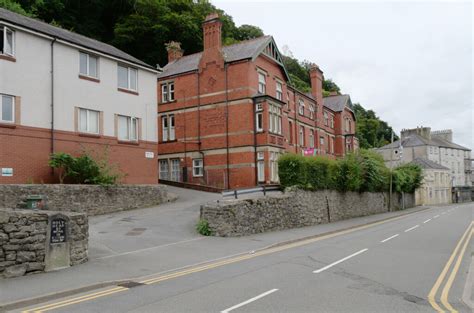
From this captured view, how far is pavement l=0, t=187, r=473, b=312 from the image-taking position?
7.80 meters

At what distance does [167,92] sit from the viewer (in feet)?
128

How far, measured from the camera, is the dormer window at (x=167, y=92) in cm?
3872

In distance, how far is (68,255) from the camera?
37.3 ft

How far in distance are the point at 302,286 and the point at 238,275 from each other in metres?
1.88

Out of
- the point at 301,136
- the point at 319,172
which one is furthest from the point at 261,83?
the point at 301,136

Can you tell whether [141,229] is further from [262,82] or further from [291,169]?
[262,82]

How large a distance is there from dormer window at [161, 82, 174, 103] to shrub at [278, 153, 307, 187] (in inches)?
663

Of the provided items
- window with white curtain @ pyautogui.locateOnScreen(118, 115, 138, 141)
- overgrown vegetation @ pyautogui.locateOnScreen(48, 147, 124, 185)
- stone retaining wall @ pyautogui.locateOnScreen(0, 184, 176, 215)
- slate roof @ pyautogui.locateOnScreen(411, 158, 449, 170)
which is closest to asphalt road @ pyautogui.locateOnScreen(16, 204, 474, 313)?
stone retaining wall @ pyautogui.locateOnScreen(0, 184, 176, 215)

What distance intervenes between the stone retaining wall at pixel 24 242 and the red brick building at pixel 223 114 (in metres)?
22.6

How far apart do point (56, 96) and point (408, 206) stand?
150 feet

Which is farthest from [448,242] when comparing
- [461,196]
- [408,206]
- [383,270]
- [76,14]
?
[461,196]

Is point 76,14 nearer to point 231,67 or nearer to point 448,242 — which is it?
point 231,67

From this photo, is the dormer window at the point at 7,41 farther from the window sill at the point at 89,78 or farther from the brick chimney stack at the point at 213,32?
the brick chimney stack at the point at 213,32

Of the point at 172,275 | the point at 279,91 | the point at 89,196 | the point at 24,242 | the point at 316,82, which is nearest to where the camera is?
the point at 24,242
